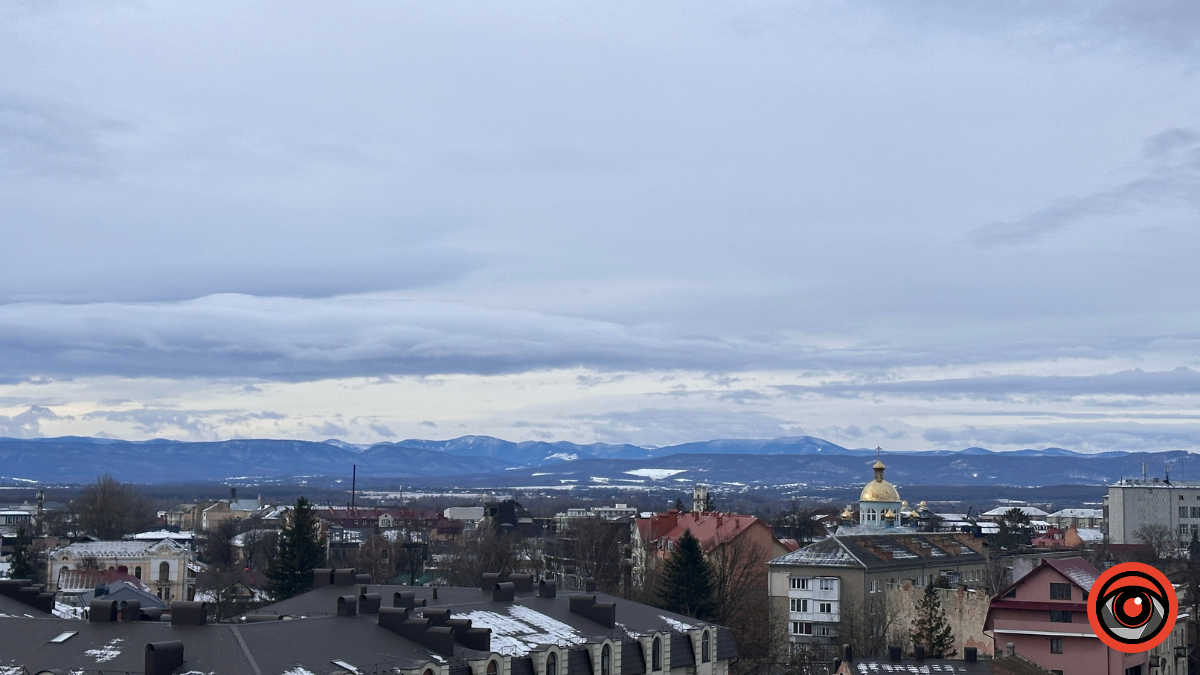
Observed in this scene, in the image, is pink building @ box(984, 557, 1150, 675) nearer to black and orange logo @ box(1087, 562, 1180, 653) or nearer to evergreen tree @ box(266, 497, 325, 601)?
black and orange logo @ box(1087, 562, 1180, 653)

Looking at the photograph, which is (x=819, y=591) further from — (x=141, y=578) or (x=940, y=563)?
(x=141, y=578)

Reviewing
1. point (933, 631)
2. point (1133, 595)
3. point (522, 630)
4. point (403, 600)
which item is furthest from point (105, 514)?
point (1133, 595)

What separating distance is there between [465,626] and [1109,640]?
33.0 metres

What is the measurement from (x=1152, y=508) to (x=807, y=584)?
11268 centimetres

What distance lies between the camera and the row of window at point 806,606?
279 ft

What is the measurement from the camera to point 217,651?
37969 mm

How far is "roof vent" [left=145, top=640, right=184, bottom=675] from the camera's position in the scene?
116 feet

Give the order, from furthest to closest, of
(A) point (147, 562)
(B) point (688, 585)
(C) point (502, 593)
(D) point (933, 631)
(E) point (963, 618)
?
(A) point (147, 562) → (B) point (688, 585) → (E) point (963, 618) → (D) point (933, 631) → (C) point (502, 593)

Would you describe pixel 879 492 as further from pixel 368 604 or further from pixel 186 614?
pixel 186 614

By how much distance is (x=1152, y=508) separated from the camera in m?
180

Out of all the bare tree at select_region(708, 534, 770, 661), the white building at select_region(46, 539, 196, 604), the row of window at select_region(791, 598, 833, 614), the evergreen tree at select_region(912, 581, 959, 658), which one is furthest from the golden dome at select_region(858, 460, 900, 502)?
the white building at select_region(46, 539, 196, 604)

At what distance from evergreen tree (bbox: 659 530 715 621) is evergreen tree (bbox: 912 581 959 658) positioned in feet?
70.0

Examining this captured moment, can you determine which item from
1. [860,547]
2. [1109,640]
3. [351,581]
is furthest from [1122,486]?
[1109,640]

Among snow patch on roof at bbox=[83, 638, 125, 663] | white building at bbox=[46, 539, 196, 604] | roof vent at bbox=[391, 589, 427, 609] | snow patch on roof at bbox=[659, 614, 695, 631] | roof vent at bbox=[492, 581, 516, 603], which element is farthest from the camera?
white building at bbox=[46, 539, 196, 604]
